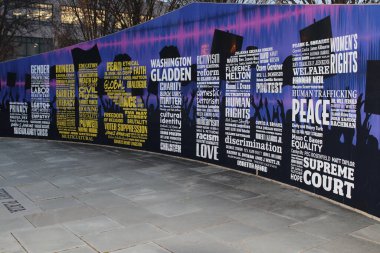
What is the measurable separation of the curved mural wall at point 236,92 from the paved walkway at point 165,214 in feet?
2.22

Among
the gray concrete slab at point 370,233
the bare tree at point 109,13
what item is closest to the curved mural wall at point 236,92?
the gray concrete slab at point 370,233

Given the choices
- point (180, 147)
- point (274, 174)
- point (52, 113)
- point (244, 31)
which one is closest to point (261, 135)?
point (274, 174)

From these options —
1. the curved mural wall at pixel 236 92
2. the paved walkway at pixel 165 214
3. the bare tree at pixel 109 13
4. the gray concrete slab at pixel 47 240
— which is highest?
the bare tree at pixel 109 13

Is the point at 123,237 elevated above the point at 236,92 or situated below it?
below

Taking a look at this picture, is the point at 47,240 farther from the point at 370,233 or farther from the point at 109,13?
the point at 109,13

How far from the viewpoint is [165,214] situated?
6.63 m

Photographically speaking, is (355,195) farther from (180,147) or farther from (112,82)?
(112,82)

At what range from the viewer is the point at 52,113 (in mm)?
15875

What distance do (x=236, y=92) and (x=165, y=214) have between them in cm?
409

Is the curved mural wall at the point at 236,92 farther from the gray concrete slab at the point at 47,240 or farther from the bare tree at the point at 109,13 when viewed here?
the bare tree at the point at 109,13

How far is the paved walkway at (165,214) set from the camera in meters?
5.35

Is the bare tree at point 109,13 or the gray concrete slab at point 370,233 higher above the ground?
the bare tree at point 109,13

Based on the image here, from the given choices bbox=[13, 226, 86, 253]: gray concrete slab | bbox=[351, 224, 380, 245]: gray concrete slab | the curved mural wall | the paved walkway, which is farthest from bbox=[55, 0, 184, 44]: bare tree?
bbox=[351, 224, 380, 245]: gray concrete slab

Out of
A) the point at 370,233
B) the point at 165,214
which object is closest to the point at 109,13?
the point at 165,214
